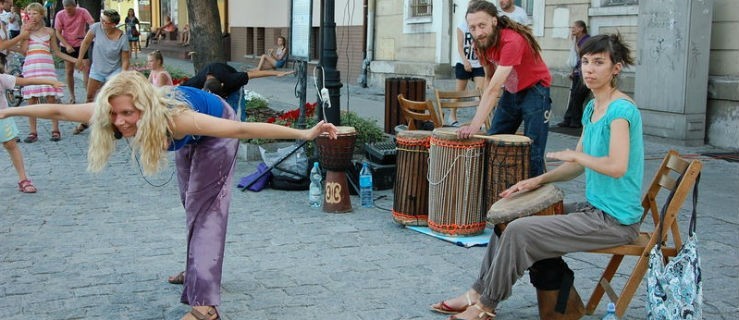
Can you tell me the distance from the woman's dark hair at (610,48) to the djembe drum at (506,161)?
183 centimetres

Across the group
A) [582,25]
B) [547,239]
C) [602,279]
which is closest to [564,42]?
[582,25]

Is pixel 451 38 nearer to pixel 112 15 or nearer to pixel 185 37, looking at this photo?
pixel 112 15

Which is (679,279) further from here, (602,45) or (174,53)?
(174,53)

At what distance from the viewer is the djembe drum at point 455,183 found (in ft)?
19.8

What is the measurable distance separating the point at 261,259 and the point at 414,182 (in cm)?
142

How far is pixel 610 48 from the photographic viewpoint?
13.3 ft

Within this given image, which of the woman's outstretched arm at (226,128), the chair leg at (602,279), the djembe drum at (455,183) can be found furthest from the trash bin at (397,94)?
the woman's outstretched arm at (226,128)

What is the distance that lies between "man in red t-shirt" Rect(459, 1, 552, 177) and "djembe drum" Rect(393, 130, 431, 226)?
0.55 meters

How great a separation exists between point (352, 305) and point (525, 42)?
240cm

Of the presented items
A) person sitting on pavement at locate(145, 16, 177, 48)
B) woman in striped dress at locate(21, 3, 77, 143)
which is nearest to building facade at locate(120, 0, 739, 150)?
woman in striped dress at locate(21, 3, 77, 143)

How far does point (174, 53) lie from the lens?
Answer: 3209 cm

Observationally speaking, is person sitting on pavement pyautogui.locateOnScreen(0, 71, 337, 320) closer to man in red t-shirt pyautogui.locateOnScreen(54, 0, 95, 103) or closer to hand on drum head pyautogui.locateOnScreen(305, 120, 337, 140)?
hand on drum head pyautogui.locateOnScreen(305, 120, 337, 140)

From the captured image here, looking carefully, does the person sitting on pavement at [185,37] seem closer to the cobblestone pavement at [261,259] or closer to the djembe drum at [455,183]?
the cobblestone pavement at [261,259]

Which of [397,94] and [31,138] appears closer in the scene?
[397,94]
